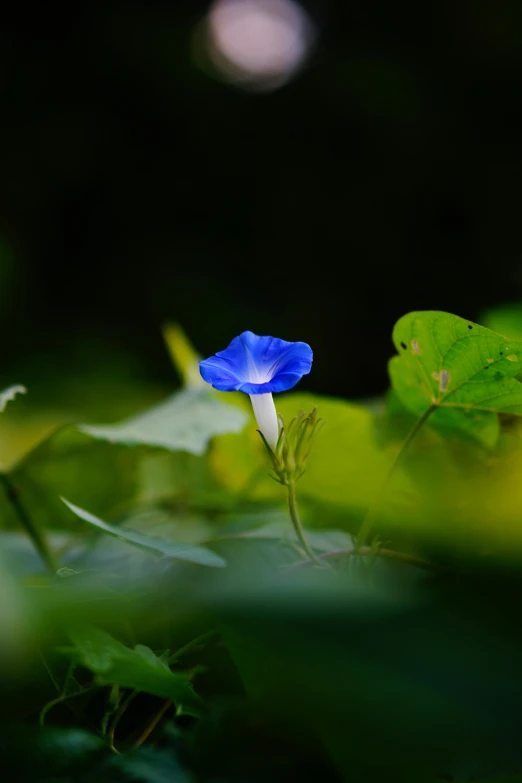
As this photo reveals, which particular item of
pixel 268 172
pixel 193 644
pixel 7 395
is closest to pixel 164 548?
pixel 193 644

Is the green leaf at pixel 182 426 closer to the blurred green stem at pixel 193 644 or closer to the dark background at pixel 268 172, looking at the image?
the blurred green stem at pixel 193 644

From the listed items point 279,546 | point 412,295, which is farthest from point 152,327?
point 279,546

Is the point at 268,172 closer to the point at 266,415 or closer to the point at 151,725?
the point at 266,415

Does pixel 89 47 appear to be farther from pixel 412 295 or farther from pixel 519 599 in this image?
pixel 519 599

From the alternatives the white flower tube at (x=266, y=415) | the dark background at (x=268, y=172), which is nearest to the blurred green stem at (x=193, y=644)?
the white flower tube at (x=266, y=415)

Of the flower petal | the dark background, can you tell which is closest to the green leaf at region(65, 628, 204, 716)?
the flower petal

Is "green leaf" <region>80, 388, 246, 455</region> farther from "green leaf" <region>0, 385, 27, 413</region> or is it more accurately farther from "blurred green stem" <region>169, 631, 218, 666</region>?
"blurred green stem" <region>169, 631, 218, 666</region>
